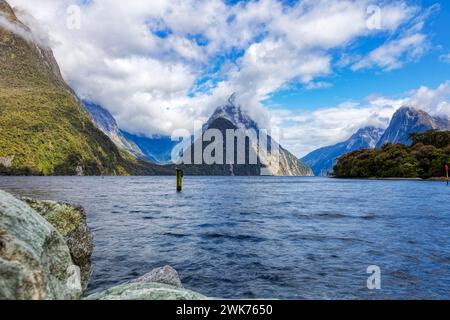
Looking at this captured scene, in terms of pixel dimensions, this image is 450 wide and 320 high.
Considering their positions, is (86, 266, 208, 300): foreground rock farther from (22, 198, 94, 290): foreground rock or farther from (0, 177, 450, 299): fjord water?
→ (0, 177, 450, 299): fjord water

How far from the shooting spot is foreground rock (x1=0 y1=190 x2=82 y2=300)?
5.80 metres

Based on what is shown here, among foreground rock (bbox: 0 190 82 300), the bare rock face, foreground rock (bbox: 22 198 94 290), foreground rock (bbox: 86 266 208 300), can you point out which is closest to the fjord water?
foreground rock (bbox: 22 198 94 290)

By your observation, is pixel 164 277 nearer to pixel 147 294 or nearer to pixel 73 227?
pixel 73 227

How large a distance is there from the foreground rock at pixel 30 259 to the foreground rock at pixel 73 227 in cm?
479

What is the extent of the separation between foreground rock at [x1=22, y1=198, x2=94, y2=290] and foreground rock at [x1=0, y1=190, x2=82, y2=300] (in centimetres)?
479

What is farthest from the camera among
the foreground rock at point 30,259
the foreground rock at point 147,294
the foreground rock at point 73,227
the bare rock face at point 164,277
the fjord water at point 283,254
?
the fjord water at point 283,254

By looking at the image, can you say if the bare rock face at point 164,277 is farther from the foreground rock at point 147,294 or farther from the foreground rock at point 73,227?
the foreground rock at point 147,294

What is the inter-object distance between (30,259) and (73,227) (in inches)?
318

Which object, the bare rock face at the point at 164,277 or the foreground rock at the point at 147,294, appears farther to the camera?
the bare rock face at the point at 164,277

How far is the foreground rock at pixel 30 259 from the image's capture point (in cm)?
580

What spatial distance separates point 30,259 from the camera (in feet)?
21.1

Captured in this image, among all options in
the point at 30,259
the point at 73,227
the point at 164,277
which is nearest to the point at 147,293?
the point at 30,259

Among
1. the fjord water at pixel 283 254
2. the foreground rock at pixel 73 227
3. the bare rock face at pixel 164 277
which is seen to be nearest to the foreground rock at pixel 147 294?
the bare rock face at pixel 164 277
